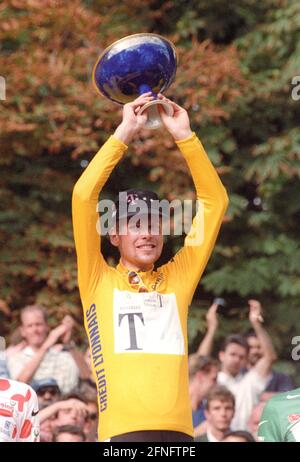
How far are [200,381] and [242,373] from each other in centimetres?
36

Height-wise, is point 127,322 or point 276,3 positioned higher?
point 276,3

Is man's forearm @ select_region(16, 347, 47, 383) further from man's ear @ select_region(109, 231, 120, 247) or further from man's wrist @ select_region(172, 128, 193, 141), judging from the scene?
man's wrist @ select_region(172, 128, 193, 141)

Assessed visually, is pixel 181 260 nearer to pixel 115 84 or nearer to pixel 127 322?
pixel 127 322

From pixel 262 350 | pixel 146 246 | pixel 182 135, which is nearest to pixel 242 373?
pixel 262 350

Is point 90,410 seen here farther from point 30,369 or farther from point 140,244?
point 140,244

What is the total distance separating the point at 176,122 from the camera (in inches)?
184

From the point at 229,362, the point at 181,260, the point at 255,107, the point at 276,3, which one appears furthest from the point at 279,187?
the point at 181,260

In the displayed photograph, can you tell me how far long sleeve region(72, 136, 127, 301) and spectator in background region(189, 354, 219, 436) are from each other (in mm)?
3161

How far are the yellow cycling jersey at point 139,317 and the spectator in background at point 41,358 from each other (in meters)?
2.98

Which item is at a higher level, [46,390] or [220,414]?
[46,390]

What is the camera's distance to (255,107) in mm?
10867

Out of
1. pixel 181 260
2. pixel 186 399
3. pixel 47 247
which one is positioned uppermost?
pixel 47 247

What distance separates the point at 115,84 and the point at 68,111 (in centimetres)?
498

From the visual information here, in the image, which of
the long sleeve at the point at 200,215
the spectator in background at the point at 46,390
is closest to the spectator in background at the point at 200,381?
the spectator in background at the point at 46,390
